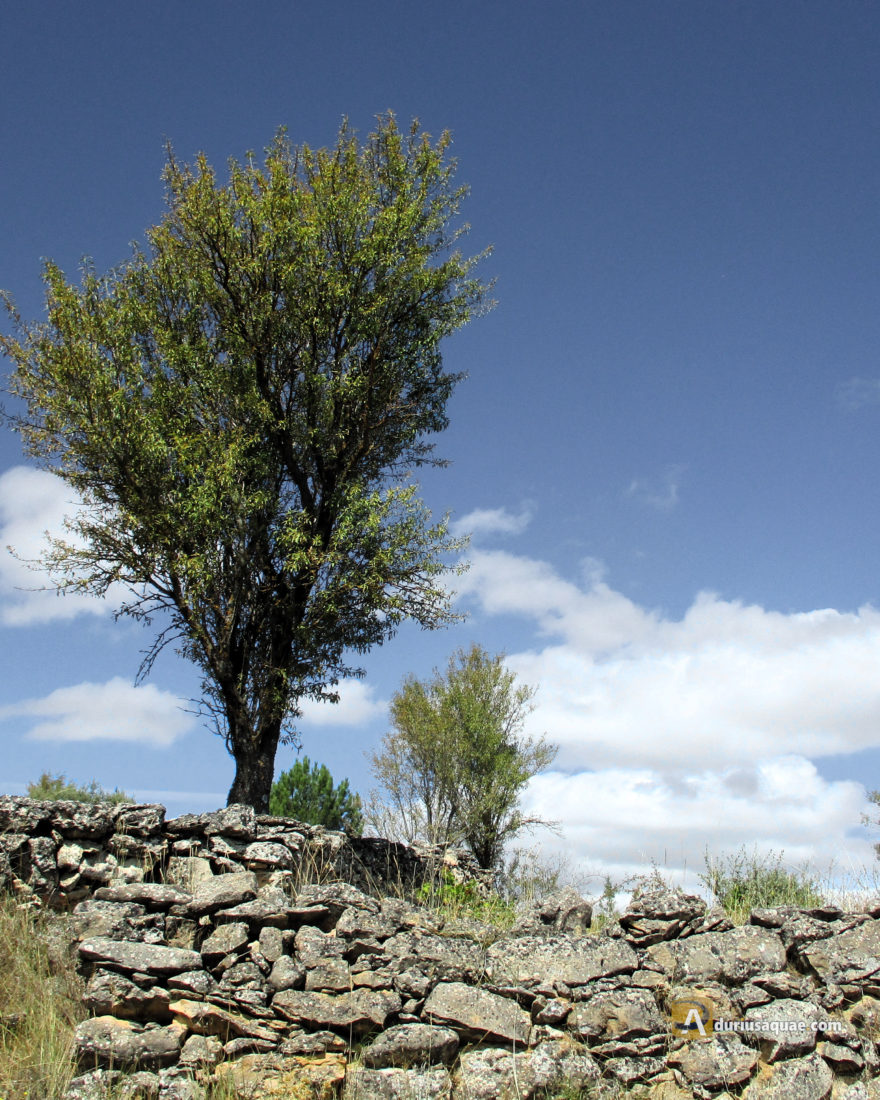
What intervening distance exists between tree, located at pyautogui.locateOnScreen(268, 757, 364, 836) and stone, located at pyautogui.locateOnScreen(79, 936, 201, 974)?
18.5 m

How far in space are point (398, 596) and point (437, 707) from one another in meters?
13.1

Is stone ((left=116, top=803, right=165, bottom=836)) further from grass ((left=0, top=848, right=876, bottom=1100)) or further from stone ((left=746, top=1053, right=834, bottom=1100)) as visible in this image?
stone ((left=746, top=1053, right=834, bottom=1100))

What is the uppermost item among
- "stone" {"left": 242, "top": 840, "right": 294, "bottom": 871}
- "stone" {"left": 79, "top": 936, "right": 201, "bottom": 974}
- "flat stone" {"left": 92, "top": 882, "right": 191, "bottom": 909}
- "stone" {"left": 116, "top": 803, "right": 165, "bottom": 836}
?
"stone" {"left": 116, "top": 803, "right": 165, "bottom": 836}

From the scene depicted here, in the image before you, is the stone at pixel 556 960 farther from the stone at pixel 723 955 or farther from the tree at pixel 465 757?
the tree at pixel 465 757

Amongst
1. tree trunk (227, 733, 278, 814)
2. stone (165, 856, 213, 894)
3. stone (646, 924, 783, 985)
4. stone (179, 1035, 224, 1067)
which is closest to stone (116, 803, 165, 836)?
stone (165, 856, 213, 894)

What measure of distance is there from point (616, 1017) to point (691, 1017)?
0.69 metres

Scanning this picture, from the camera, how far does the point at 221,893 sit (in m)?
7.68

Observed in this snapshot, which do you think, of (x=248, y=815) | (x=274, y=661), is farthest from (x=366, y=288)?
(x=248, y=815)

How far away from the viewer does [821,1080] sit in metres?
6.61

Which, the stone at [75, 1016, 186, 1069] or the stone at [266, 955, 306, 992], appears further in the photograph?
the stone at [266, 955, 306, 992]

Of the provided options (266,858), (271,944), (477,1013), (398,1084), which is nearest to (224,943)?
(271,944)

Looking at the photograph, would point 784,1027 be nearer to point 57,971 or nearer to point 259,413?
point 57,971

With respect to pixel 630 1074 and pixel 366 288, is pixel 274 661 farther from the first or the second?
pixel 630 1074

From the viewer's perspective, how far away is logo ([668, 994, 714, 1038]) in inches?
274
